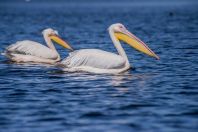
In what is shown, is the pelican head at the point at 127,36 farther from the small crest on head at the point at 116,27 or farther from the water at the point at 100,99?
the water at the point at 100,99

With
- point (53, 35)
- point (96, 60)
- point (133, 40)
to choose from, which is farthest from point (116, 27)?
point (53, 35)

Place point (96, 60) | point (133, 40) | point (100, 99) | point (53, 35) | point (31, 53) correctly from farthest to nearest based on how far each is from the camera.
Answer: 1. point (53, 35)
2. point (31, 53)
3. point (133, 40)
4. point (96, 60)
5. point (100, 99)

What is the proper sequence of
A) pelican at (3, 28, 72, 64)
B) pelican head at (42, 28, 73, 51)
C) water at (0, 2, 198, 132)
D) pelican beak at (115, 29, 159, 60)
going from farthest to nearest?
pelican head at (42, 28, 73, 51)
pelican at (3, 28, 72, 64)
pelican beak at (115, 29, 159, 60)
water at (0, 2, 198, 132)

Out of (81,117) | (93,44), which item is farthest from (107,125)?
(93,44)

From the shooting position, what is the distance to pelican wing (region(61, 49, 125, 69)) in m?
15.0

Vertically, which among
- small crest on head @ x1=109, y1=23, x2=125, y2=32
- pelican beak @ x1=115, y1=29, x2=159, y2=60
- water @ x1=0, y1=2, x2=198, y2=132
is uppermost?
small crest on head @ x1=109, y1=23, x2=125, y2=32

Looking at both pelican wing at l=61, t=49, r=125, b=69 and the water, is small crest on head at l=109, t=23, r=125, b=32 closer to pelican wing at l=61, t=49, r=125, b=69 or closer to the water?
the water

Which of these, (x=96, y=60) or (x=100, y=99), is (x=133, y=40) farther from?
(x=100, y=99)

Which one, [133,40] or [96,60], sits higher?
[133,40]

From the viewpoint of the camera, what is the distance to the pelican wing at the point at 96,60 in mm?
14977

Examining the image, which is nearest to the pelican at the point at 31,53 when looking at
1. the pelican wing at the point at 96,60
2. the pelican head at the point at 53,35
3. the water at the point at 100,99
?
the water at the point at 100,99

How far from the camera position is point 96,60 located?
1502 cm

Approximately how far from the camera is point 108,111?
1055 centimetres

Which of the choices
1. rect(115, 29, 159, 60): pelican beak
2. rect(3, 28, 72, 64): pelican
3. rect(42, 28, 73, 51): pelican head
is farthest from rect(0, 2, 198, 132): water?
rect(42, 28, 73, 51): pelican head
